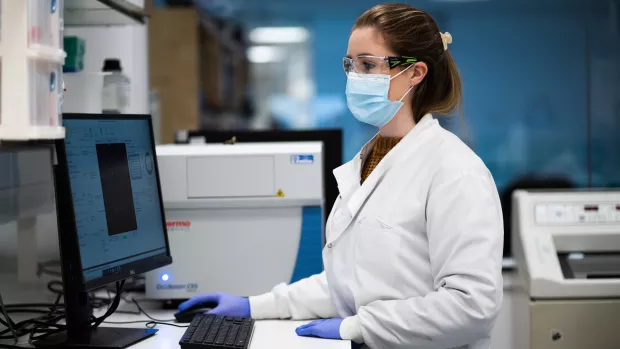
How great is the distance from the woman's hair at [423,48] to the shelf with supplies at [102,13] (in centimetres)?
72

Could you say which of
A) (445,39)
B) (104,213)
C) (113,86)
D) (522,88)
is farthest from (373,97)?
(522,88)

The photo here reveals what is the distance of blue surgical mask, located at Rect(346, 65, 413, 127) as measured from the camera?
1519 millimetres

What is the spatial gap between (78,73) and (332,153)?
31.7 inches

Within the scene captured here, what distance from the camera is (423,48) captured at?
1502 mm

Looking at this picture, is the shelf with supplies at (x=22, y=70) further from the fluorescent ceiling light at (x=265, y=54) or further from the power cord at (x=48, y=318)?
the fluorescent ceiling light at (x=265, y=54)

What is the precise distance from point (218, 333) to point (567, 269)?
133 cm

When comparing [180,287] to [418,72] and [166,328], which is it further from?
[418,72]

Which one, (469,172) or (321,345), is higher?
(469,172)

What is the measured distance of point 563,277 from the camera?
2.17 m

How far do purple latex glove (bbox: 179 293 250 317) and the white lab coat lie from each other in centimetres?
23

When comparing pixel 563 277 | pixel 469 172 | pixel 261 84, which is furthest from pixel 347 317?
pixel 261 84

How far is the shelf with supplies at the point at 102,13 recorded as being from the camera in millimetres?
1833

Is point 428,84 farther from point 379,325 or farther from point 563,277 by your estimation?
point 563,277

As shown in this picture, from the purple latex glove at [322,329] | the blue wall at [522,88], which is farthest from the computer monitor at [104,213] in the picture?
the blue wall at [522,88]
